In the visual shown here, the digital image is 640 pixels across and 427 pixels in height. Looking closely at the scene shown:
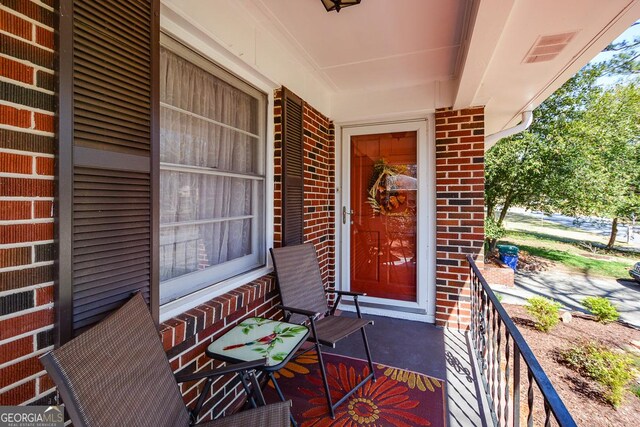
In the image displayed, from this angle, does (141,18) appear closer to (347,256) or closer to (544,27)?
(544,27)

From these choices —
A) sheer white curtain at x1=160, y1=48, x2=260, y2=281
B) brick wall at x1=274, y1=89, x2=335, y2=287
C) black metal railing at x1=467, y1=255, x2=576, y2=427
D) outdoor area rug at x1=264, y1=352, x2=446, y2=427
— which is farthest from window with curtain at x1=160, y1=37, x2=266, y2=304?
black metal railing at x1=467, y1=255, x2=576, y2=427

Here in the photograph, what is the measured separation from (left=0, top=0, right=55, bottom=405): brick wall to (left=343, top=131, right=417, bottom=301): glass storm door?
3.11m

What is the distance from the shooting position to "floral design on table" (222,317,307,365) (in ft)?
5.09

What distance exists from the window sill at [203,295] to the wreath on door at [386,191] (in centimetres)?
183

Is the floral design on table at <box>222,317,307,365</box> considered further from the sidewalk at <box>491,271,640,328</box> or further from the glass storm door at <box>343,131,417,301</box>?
the sidewalk at <box>491,271,640,328</box>

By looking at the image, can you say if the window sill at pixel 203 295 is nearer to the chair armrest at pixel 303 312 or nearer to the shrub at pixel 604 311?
the chair armrest at pixel 303 312

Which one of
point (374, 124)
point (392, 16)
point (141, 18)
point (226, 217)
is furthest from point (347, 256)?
point (141, 18)

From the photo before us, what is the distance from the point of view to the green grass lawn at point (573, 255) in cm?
844

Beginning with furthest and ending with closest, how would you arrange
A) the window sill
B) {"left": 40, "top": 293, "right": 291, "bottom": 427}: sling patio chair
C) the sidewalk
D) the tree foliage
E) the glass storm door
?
the tree foliage, the sidewalk, the glass storm door, the window sill, {"left": 40, "top": 293, "right": 291, "bottom": 427}: sling patio chair

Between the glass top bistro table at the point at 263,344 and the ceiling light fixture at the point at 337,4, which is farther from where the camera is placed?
the ceiling light fixture at the point at 337,4

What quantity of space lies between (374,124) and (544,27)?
194 centimetres

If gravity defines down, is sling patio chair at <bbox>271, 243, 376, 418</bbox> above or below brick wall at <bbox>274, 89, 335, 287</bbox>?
below

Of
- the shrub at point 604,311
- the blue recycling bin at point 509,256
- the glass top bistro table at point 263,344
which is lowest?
Answer: the shrub at point 604,311

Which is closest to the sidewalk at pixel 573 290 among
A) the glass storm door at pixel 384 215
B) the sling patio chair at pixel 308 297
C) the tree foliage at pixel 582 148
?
the tree foliage at pixel 582 148
